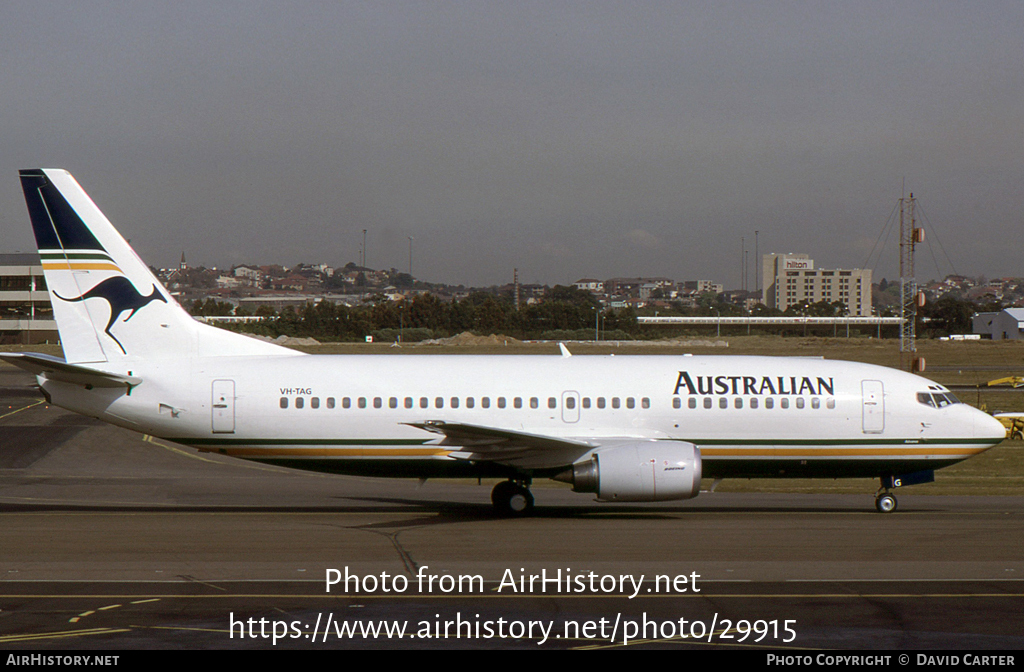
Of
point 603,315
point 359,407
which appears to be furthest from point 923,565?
point 603,315

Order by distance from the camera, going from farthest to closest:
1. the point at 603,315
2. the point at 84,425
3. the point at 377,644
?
the point at 603,315 < the point at 84,425 < the point at 377,644

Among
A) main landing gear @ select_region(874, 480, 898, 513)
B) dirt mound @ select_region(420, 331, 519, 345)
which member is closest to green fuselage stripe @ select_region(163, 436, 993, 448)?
main landing gear @ select_region(874, 480, 898, 513)

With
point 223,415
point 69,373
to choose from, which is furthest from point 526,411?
point 69,373

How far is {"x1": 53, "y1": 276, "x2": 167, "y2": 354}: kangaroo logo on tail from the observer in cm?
2444

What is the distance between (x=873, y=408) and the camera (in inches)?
967

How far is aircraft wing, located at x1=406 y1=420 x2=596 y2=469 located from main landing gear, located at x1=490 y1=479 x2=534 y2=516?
730 millimetres

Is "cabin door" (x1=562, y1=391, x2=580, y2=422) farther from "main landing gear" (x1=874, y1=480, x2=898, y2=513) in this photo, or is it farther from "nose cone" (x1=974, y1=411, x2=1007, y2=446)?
"nose cone" (x1=974, y1=411, x2=1007, y2=446)

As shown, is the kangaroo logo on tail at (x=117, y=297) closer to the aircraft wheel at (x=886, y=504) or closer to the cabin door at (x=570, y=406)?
the cabin door at (x=570, y=406)

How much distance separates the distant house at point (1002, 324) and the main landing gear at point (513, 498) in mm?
160203

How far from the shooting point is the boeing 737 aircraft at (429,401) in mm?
23781

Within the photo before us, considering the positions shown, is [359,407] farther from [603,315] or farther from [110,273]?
[603,315]

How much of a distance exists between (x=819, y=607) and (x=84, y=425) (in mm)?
40992

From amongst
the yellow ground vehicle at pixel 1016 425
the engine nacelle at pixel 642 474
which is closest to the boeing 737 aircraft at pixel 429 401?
the engine nacelle at pixel 642 474

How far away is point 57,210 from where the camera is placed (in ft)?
80.1
